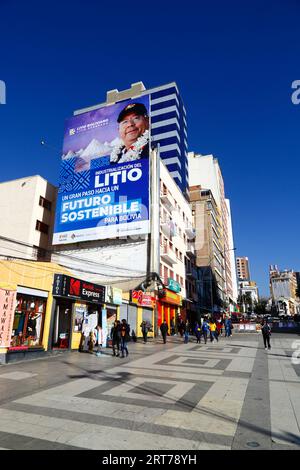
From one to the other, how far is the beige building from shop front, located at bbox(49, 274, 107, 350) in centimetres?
1827

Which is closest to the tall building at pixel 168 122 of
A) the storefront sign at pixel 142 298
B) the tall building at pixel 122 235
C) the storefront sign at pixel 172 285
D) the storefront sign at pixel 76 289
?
the tall building at pixel 122 235

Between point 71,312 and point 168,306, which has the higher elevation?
point 168,306

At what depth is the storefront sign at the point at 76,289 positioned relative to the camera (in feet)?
55.2

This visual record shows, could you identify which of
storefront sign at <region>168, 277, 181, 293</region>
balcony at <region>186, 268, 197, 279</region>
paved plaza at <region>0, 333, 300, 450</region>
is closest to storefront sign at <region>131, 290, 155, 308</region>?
storefront sign at <region>168, 277, 181, 293</region>

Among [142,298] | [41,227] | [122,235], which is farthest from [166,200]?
[41,227]

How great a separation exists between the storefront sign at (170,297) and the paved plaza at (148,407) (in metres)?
20.3

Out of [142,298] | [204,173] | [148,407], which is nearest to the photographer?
[148,407]

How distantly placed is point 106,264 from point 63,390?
83.8 feet

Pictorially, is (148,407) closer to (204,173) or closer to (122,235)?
(122,235)

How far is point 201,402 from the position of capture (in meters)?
7.35

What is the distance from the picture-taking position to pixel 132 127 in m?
37.3

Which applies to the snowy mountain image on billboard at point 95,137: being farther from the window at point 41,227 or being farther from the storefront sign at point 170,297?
the storefront sign at point 170,297

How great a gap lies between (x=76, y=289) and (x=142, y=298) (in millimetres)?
11386

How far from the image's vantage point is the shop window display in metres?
14.3
